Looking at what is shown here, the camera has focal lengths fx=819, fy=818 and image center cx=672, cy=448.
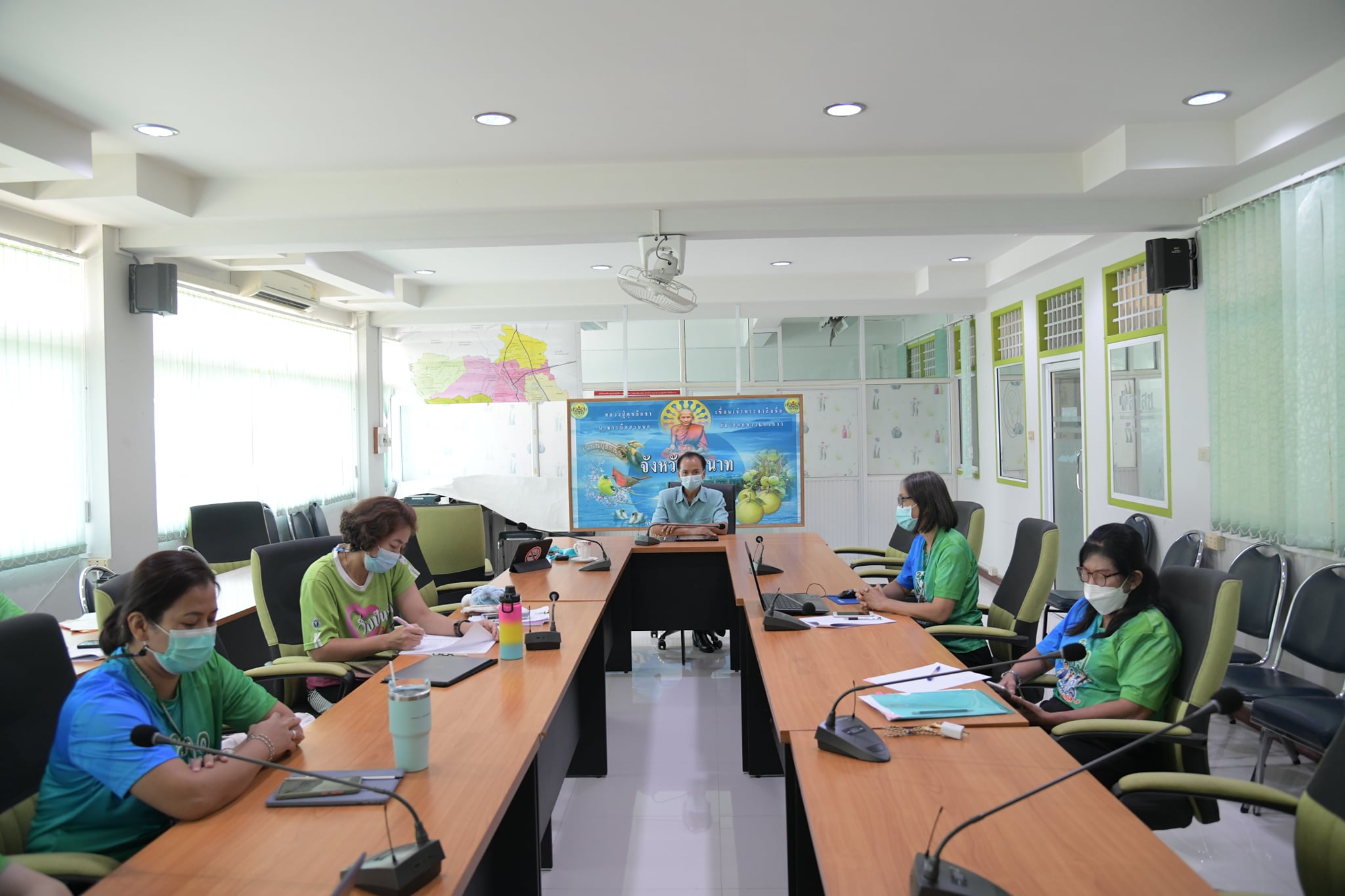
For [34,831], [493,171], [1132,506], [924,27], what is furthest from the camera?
[1132,506]

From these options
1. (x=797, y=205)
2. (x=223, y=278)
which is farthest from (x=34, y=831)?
(x=223, y=278)

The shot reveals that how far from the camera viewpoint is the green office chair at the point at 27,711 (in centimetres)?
165

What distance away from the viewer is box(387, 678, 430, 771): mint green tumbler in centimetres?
167

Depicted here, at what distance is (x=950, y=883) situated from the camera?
1.21 meters

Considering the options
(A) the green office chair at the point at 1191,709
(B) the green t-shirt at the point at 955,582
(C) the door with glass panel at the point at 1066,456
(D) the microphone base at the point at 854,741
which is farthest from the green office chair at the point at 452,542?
(C) the door with glass panel at the point at 1066,456

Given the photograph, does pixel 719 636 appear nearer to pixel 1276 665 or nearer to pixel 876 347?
pixel 1276 665

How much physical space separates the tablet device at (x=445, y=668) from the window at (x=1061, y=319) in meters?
5.16

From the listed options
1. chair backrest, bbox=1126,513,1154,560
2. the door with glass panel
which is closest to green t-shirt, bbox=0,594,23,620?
chair backrest, bbox=1126,513,1154,560

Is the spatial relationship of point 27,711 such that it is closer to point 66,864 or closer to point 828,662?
point 66,864

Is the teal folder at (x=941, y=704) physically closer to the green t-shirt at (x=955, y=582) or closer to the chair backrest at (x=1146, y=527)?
the green t-shirt at (x=955, y=582)

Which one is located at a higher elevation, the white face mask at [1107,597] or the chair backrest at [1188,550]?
the white face mask at [1107,597]

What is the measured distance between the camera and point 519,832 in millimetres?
1994

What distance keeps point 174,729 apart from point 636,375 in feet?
21.3

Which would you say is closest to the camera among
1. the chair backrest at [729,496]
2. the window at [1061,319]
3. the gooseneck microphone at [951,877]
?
the gooseneck microphone at [951,877]
